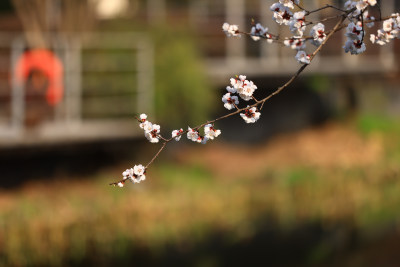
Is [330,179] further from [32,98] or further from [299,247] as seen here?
[32,98]

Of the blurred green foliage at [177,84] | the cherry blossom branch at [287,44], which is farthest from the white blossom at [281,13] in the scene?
the blurred green foliage at [177,84]

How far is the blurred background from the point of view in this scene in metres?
10.0

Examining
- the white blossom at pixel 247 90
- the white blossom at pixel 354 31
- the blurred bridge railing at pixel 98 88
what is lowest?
the white blossom at pixel 247 90

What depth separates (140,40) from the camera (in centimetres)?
1254

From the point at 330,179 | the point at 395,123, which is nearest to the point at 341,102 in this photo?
the point at 395,123

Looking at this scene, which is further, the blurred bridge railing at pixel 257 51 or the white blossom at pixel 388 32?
the blurred bridge railing at pixel 257 51

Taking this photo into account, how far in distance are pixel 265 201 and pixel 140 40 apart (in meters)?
3.16

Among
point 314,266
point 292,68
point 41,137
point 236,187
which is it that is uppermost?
point 292,68

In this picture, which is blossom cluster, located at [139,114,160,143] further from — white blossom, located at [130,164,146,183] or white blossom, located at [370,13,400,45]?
white blossom, located at [370,13,400,45]

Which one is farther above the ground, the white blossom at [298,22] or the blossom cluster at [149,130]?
the white blossom at [298,22]

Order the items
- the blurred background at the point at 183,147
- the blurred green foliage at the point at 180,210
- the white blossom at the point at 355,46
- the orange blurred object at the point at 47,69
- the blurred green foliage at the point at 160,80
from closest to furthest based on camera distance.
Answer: the white blossom at the point at 355,46, the blurred green foliage at the point at 180,210, the blurred background at the point at 183,147, the orange blurred object at the point at 47,69, the blurred green foliage at the point at 160,80

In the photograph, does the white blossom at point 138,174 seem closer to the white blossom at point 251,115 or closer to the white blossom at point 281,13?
the white blossom at point 251,115

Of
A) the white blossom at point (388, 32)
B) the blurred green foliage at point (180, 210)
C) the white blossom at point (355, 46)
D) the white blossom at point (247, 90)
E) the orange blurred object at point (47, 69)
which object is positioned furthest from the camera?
the orange blurred object at point (47, 69)

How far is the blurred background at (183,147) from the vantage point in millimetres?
10031
